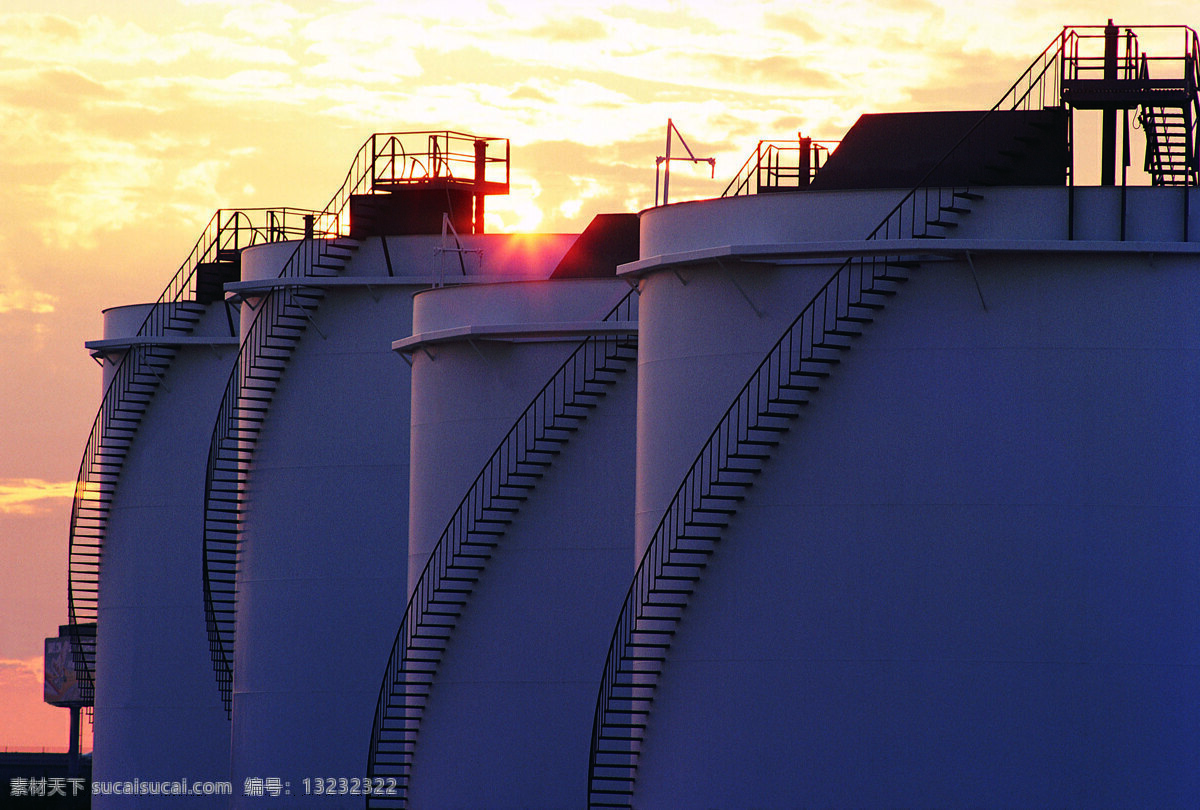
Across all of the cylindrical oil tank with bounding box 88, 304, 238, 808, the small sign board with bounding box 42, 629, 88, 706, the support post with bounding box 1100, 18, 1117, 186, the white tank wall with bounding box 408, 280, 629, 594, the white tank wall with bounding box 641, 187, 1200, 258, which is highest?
the support post with bounding box 1100, 18, 1117, 186

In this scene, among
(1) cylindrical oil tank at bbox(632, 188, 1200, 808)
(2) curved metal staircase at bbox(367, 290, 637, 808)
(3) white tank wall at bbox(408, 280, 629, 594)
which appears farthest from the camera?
(3) white tank wall at bbox(408, 280, 629, 594)

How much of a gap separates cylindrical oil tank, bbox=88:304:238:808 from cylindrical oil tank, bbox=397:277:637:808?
13831 millimetres

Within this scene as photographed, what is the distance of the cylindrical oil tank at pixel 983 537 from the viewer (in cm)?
2767

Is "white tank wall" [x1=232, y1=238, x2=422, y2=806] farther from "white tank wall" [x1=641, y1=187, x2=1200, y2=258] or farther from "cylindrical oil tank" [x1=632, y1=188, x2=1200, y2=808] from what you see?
"cylindrical oil tank" [x1=632, y1=188, x2=1200, y2=808]

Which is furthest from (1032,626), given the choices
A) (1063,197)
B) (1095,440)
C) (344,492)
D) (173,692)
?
(173,692)

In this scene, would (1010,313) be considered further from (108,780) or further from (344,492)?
(108,780)

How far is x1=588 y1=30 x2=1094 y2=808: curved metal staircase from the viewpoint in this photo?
28.7 m

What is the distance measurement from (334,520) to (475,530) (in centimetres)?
695

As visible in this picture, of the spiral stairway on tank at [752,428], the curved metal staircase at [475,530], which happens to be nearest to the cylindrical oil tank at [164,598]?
the curved metal staircase at [475,530]

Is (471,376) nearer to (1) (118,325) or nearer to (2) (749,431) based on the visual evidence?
(2) (749,431)

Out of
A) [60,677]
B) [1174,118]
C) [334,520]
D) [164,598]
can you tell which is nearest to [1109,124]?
[1174,118]

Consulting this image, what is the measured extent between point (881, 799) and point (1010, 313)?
6.75m

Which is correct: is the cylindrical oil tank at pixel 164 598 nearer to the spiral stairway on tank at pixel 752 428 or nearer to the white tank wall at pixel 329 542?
the white tank wall at pixel 329 542

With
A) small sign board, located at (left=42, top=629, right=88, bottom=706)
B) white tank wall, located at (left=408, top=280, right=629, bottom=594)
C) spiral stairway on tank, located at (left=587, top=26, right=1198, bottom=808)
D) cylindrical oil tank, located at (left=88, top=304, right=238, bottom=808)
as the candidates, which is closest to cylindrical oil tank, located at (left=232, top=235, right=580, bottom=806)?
white tank wall, located at (left=408, top=280, right=629, bottom=594)
